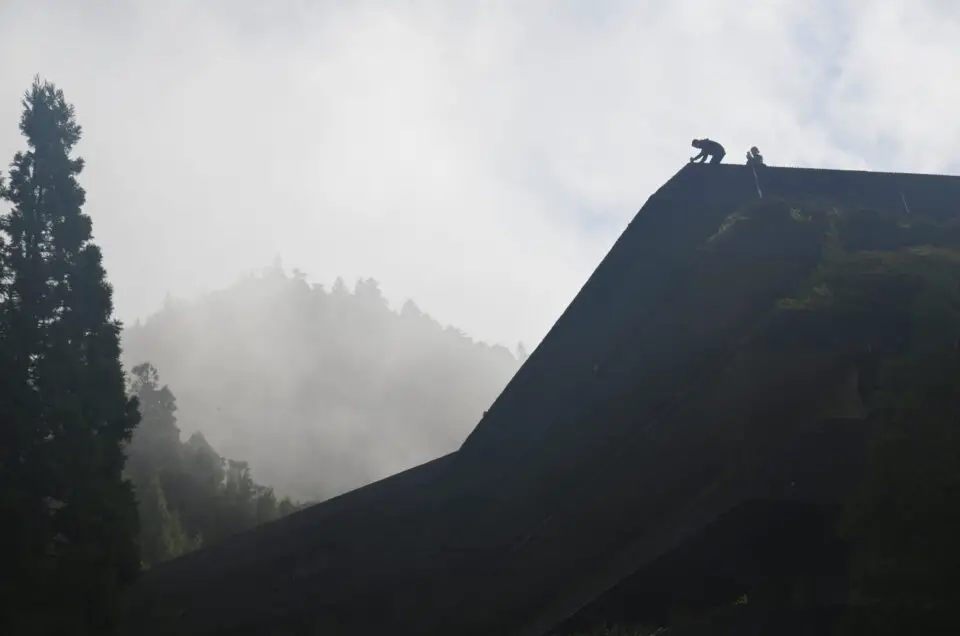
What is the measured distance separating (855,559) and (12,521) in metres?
11.9

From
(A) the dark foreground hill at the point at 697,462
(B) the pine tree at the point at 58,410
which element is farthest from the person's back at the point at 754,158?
(B) the pine tree at the point at 58,410

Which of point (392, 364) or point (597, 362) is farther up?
point (392, 364)

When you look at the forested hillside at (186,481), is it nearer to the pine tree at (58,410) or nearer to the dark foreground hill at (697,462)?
the pine tree at (58,410)

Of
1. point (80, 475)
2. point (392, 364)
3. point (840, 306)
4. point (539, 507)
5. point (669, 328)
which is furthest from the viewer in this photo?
point (392, 364)

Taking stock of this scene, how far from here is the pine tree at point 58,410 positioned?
1105 cm

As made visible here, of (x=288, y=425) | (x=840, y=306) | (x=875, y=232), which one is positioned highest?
(x=288, y=425)

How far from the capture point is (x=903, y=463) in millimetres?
3338

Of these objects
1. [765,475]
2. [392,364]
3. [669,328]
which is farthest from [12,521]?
[392,364]

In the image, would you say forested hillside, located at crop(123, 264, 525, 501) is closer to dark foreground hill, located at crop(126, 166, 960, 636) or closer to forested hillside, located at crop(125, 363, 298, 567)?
forested hillside, located at crop(125, 363, 298, 567)

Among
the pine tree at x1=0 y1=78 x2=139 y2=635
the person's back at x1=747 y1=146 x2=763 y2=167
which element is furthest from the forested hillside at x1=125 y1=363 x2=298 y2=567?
the person's back at x1=747 y1=146 x2=763 y2=167

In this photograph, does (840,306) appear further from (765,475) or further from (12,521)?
(12,521)

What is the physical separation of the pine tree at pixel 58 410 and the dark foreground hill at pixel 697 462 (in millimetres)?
→ 2985

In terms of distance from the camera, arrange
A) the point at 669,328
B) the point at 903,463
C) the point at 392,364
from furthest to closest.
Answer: the point at 392,364
the point at 669,328
the point at 903,463

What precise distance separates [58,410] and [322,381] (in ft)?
213
